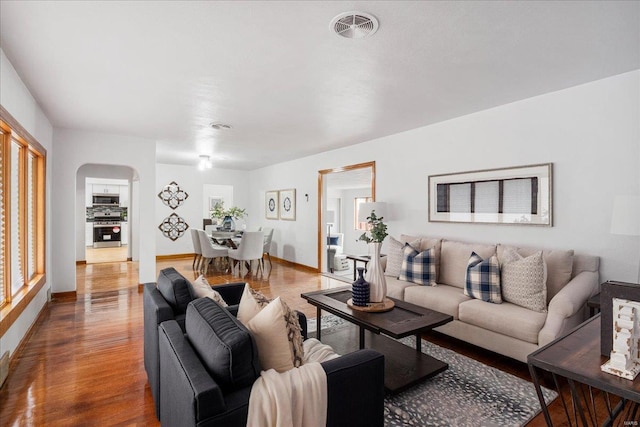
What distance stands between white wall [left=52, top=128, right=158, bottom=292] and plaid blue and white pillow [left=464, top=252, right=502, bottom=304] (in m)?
4.69

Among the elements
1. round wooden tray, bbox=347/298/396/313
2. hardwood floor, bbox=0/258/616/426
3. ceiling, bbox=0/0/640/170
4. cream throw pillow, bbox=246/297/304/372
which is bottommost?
hardwood floor, bbox=0/258/616/426

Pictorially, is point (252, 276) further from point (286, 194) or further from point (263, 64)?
point (263, 64)

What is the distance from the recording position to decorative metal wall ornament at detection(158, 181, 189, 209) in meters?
8.23

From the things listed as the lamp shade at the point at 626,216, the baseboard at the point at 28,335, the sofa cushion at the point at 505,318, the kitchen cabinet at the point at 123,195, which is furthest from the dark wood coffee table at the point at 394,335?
the kitchen cabinet at the point at 123,195

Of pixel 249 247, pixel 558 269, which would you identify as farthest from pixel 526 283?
pixel 249 247

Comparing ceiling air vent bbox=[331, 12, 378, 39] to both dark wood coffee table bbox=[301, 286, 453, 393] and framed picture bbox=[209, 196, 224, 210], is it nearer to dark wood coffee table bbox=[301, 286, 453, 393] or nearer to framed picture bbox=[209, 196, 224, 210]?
dark wood coffee table bbox=[301, 286, 453, 393]

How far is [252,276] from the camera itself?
6254mm

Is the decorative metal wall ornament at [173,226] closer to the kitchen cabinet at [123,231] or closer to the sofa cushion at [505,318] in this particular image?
the kitchen cabinet at [123,231]

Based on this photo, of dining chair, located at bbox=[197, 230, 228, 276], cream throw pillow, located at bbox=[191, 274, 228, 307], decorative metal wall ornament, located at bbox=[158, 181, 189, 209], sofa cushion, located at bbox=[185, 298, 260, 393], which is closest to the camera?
sofa cushion, located at bbox=[185, 298, 260, 393]

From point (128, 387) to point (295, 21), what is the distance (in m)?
2.84

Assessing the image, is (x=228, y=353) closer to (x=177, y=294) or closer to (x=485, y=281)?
(x=177, y=294)

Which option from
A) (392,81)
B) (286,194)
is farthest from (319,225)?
(392,81)

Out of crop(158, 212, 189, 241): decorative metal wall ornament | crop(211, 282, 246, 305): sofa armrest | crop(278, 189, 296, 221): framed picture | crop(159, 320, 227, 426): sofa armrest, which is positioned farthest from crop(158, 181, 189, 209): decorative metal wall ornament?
crop(159, 320, 227, 426): sofa armrest

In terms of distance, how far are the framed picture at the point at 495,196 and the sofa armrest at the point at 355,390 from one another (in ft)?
8.92
